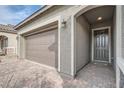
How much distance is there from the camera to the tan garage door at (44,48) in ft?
13.3

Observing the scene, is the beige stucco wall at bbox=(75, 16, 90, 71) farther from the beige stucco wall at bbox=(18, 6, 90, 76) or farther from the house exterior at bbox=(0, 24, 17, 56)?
the house exterior at bbox=(0, 24, 17, 56)

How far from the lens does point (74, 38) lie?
→ 2.92 metres

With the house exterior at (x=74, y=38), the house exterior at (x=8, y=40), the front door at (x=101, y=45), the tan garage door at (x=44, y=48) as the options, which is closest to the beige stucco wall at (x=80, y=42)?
A: the house exterior at (x=74, y=38)

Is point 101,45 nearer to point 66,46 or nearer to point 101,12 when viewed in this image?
point 101,12

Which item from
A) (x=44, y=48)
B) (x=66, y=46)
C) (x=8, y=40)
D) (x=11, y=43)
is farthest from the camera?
(x=11, y=43)

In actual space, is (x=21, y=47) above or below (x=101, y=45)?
below

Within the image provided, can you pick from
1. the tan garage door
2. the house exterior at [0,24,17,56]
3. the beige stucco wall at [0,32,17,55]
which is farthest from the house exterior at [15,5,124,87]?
the beige stucco wall at [0,32,17,55]

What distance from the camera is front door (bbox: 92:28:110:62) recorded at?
16.4ft

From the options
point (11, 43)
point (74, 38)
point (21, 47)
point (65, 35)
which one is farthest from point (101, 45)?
point (11, 43)

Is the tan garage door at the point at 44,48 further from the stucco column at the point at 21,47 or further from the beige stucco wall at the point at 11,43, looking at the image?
the beige stucco wall at the point at 11,43

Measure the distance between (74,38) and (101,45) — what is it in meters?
3.14

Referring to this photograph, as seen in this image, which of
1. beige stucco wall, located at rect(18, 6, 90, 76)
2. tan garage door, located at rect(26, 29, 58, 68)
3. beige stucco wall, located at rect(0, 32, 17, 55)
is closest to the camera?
beige stucco wall, located at rect(18, 6, 90, 76)
